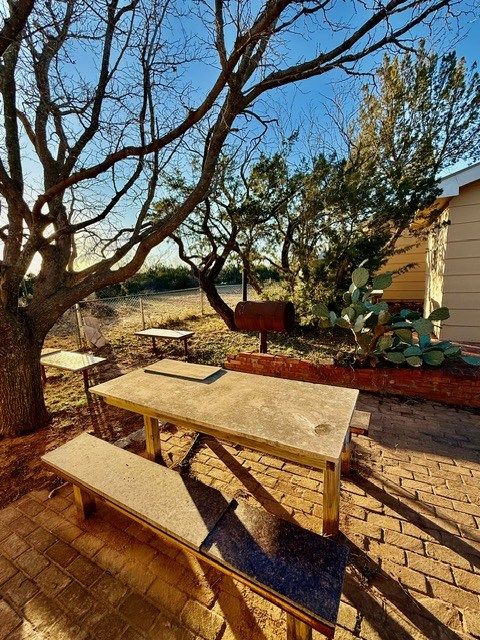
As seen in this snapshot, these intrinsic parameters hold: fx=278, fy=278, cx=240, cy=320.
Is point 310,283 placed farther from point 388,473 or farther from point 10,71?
point 10,71

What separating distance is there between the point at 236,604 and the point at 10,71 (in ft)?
15.6

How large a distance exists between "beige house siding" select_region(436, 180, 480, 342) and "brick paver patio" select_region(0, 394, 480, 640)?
3407 millimetres

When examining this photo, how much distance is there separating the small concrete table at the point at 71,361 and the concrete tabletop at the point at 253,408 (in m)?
1.63

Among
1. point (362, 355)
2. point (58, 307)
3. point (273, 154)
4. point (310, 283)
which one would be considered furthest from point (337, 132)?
point (58, 307)

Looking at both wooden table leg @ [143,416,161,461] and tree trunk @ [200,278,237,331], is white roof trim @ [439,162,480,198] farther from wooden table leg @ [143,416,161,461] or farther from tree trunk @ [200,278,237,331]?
wooden table leg @ [143,416,161,461]

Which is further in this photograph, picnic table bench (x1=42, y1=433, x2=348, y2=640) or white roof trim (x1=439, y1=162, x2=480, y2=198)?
white roof trim (x1=439, y1=162, x2=480, y2=198)

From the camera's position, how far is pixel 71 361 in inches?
157

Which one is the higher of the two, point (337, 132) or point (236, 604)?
point (337, 132)

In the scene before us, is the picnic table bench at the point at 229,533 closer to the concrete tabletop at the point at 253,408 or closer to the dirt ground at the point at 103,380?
the concrete tabletop at the point at 253,408

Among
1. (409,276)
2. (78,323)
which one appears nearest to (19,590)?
(78,323)

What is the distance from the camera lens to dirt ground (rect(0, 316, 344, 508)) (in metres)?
2.51

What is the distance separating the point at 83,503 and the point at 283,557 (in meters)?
1.45

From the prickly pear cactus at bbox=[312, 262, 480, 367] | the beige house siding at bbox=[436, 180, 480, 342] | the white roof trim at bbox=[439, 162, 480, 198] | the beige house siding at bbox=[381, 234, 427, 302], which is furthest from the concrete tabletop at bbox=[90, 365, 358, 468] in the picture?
the beige house siding at bbox=[381, 234, 427, 302]

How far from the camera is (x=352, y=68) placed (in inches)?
130
